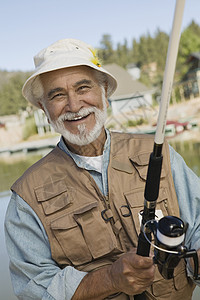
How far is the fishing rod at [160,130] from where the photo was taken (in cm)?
87

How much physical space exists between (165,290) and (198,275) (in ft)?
0.95

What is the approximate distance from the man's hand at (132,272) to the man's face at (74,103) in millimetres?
638

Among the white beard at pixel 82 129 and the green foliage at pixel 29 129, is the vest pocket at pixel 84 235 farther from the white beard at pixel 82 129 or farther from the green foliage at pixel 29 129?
the green foliage at pixel 29 129

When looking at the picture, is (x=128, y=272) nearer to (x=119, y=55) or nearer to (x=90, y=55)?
(x=90, y=55)

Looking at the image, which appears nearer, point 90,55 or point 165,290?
point 165,290

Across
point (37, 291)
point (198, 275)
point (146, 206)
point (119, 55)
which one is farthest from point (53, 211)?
point (119, 55)

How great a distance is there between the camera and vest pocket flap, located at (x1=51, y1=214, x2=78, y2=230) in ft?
5.26

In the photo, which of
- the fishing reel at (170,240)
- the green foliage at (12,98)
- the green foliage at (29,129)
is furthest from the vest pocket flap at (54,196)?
the green foliage at (12,98)

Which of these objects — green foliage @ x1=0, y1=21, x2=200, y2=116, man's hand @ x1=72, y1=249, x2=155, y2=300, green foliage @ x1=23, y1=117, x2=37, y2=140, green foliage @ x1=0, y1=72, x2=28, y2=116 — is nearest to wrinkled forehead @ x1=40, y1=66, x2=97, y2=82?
man's hand @ x1=72, y1=249, x2=155, y2=300

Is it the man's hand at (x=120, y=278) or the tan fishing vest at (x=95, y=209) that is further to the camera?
the tan fishing vest at (x=95, y=209)

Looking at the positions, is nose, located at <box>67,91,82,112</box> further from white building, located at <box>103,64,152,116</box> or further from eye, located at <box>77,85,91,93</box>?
white building, located at <box>103,64,152,116</box>

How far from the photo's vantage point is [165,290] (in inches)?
65.5

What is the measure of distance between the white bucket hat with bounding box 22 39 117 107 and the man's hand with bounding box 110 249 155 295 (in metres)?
0.89

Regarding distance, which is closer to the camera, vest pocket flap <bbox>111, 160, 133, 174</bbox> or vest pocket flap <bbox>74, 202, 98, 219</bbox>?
vest pocket flap <bbox>74, 202, 98, 219</bbox>
